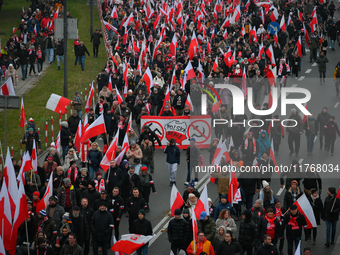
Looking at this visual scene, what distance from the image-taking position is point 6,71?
28.8 meters

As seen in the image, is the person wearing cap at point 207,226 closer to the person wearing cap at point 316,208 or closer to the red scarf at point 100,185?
the person wearing cap at point 316,208

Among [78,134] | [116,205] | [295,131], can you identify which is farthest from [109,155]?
[295,131]

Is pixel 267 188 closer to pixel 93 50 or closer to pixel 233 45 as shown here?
pixel 233 45

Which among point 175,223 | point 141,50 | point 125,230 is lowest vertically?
point 125,230

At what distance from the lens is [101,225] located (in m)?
13.9

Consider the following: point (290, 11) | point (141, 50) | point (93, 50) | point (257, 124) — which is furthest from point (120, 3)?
point (257, 124)

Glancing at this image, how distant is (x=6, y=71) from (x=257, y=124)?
42.7 ft

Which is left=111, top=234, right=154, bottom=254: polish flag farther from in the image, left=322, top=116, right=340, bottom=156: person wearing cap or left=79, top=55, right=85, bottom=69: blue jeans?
left=79, top=55, right=85, bottom=69: blue jeans

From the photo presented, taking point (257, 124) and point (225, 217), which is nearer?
point (225, 217)

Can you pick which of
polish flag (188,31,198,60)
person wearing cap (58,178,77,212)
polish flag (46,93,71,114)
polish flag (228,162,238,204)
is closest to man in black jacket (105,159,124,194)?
person wearing cap (58,178,77,212)

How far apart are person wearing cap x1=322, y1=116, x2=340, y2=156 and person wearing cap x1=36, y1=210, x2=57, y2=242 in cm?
1134

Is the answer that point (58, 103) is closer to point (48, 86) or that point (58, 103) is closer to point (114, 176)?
point (114, 176)

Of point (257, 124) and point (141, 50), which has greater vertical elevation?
point (141, 50)

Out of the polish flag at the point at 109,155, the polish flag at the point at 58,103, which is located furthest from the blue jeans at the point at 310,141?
the polish flag at the point at 58,103
